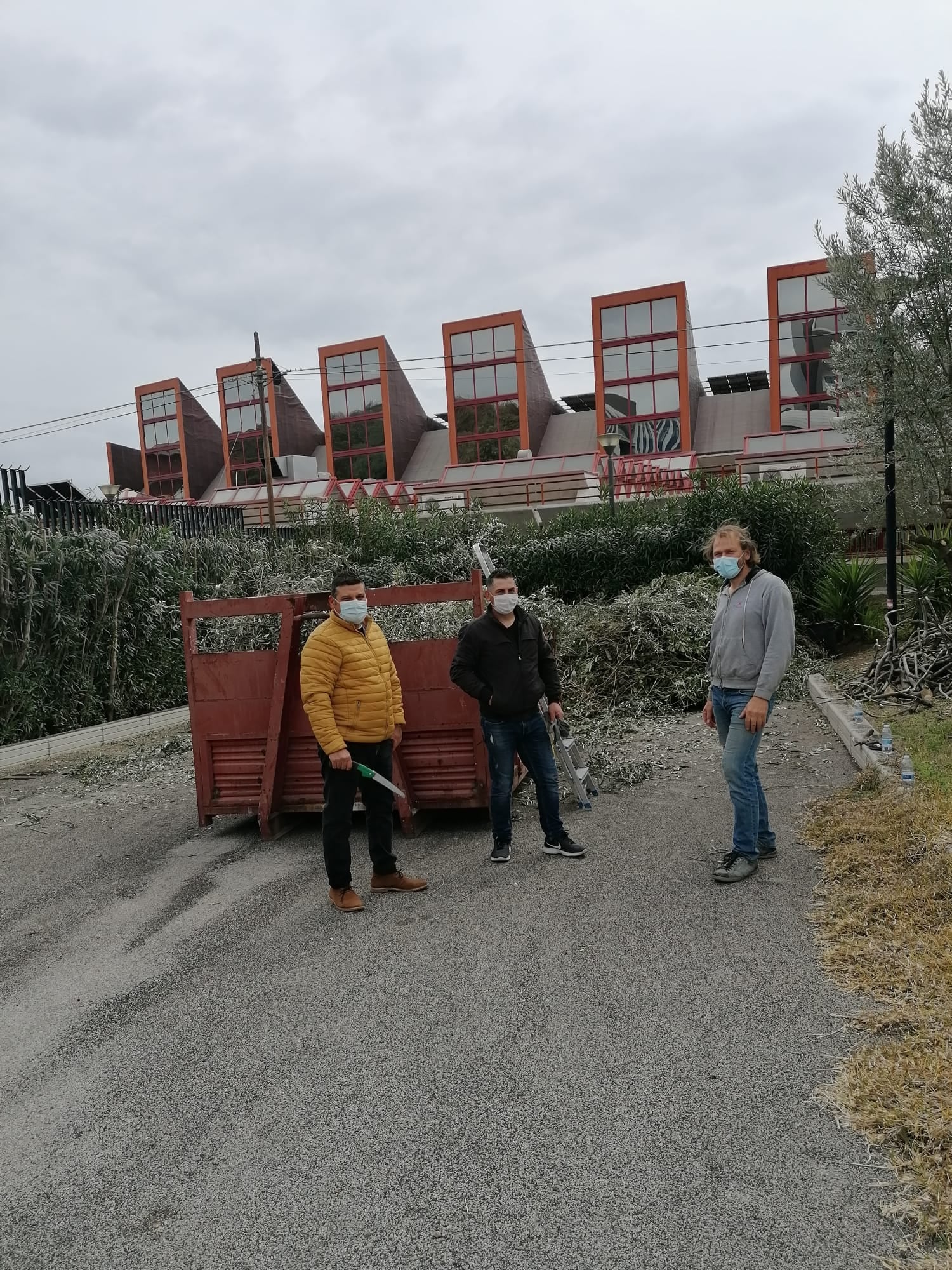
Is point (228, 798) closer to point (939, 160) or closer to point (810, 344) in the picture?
point (939, 160)

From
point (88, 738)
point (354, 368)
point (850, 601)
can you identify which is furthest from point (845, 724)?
point (354, 368)

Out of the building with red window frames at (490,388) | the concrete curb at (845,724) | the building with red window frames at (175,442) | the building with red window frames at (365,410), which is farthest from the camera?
the building with red window frames at (175,442)

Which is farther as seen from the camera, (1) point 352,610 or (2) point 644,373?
(2) point 644,373

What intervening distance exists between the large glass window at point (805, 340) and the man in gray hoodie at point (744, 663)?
3758cm

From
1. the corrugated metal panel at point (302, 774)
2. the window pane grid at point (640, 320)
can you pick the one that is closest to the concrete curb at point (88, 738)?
the corrugated metal panel at point (302, 774)

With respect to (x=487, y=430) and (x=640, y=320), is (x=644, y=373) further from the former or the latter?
(x=487, y=430)

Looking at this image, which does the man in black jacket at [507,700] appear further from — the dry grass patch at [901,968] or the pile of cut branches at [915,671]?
the pile of cut branches at [915,671]

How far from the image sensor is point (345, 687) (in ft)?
16.3

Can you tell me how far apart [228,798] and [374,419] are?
4446 centimetres

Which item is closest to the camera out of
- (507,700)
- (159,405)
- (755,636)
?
(755,636)

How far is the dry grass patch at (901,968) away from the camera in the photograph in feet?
7.82

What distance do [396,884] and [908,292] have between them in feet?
20.6

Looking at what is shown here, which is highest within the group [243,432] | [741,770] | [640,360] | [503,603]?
[640,360]

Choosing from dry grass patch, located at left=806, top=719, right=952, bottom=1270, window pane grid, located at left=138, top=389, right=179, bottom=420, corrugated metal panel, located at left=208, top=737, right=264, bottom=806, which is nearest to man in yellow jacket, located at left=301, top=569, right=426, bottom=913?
corrugated metal panel, located at left=208, top=737, right=264, bottom=806
